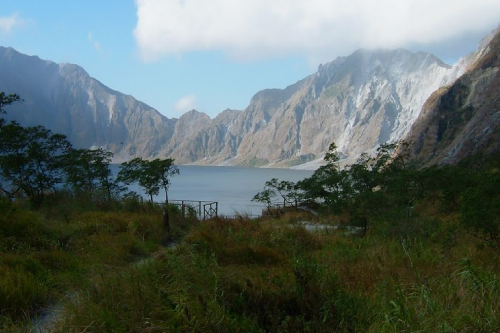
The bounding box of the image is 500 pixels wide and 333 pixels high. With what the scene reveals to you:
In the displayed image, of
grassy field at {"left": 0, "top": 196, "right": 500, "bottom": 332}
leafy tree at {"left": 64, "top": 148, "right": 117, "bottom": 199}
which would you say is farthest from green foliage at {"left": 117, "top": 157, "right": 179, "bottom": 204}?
grassy field at {"left": 0, "top": 196, "right": 500, "bottom": 332}

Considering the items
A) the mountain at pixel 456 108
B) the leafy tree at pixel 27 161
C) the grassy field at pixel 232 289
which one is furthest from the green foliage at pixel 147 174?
the mountain at pixel 456 108

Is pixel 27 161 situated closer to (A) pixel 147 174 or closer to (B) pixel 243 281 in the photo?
(A) pixel 147 174

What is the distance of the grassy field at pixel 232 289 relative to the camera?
370 cm

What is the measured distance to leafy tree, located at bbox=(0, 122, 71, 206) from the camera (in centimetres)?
2092

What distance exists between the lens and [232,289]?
Result: 4734 millimetres

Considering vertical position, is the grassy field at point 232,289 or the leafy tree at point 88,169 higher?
the leafy tree at point 88,169

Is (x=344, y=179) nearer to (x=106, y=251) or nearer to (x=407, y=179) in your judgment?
(x=407, y=179)

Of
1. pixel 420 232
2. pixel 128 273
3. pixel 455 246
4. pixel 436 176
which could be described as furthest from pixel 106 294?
pixel 436 176

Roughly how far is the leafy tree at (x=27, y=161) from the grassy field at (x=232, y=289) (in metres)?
15.0

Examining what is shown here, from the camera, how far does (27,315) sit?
4.08m

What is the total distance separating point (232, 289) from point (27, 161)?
21.1 m

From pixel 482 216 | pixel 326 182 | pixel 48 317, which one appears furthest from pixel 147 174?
pixel 48 317

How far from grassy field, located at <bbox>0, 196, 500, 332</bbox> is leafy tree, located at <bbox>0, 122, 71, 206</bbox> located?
14998mm

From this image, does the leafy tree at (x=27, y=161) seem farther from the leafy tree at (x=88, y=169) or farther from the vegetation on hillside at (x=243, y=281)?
the vegetation on hillside at (x=243, y=281)
